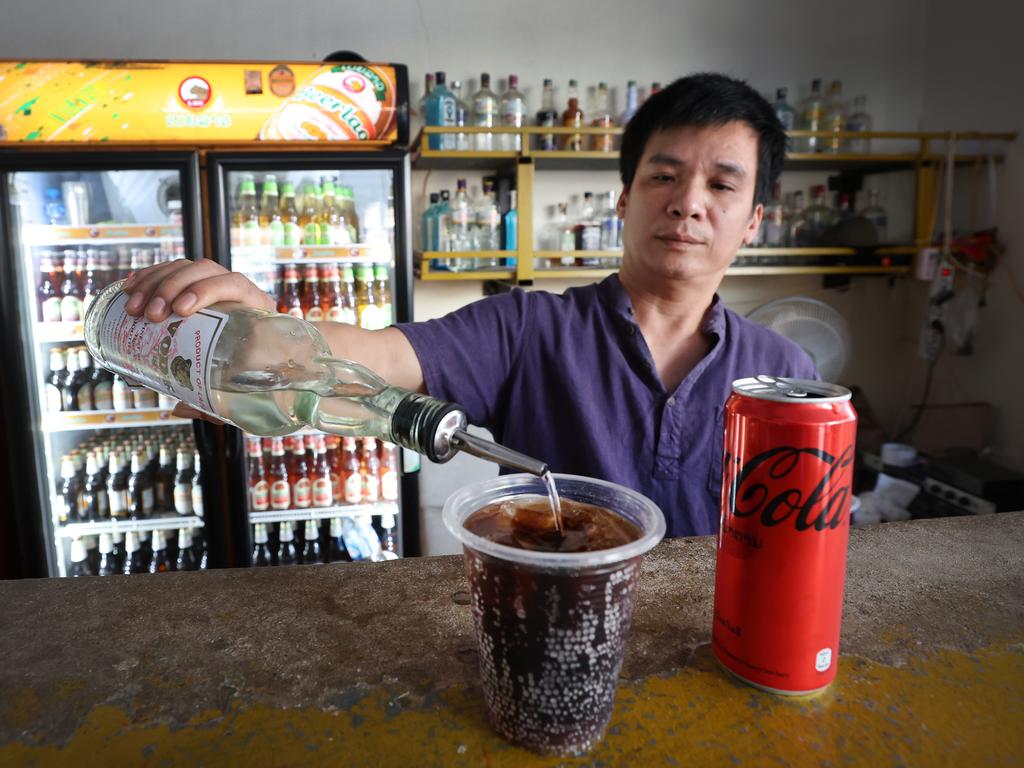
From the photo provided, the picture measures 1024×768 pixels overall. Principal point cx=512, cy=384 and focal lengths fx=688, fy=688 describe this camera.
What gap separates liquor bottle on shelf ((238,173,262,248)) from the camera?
250 cm

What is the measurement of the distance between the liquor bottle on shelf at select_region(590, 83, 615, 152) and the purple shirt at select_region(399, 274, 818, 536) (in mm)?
1664

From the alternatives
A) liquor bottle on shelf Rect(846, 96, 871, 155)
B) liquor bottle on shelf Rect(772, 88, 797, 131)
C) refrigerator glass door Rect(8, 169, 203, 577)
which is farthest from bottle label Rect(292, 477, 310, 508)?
liquor bottle on shelf Rect(846, 96, 871, 155)

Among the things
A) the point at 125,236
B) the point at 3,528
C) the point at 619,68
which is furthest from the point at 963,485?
the point at 3,528

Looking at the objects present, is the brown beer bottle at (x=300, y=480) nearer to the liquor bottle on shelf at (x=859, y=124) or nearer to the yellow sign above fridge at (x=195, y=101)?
the yellow sign above fridge at (x=195, y=101)

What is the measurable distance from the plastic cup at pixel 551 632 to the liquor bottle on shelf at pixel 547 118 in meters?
2.59

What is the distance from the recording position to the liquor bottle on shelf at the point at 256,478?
260 centimetres

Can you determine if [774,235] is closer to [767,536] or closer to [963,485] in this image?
[963,485]

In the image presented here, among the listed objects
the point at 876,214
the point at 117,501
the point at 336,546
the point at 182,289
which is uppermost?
the point at 876,214

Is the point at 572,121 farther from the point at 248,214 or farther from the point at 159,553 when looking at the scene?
the point at 159,553

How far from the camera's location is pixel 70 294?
101 inches

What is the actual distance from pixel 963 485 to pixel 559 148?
6.71 ft

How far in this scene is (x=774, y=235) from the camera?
123 inches

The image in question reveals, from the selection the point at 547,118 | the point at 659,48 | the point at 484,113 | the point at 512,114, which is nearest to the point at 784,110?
the point at 659,48

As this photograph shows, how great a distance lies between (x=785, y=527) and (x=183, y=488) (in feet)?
8.21
